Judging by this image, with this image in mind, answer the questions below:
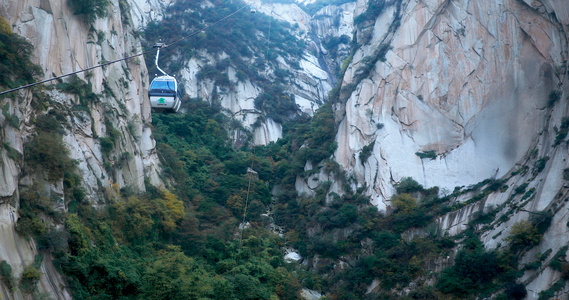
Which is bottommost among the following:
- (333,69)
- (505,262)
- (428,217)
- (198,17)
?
(505,262)

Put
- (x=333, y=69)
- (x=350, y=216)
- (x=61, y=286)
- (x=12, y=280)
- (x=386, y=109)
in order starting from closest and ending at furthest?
1. (x=12, y=280)
2. (x=61, y=286)
3. (x=350, y=216)
4. (x=386, y=109)
5. (x=333, y=69)

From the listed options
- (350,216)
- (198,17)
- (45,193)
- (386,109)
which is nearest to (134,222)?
(45,193)

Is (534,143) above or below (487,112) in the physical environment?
below

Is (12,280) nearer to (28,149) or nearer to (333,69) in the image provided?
(28,149)

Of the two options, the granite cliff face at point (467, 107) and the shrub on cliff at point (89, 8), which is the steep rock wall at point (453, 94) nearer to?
the granite cliff face at point (467, 107)

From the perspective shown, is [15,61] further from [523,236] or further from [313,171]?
[523,236]

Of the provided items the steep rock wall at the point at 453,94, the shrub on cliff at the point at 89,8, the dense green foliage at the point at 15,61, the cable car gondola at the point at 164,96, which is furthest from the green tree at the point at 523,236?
the shrub on cliff at the point at 89,8

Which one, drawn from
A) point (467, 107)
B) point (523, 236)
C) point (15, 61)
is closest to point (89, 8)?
point (15, 61)
